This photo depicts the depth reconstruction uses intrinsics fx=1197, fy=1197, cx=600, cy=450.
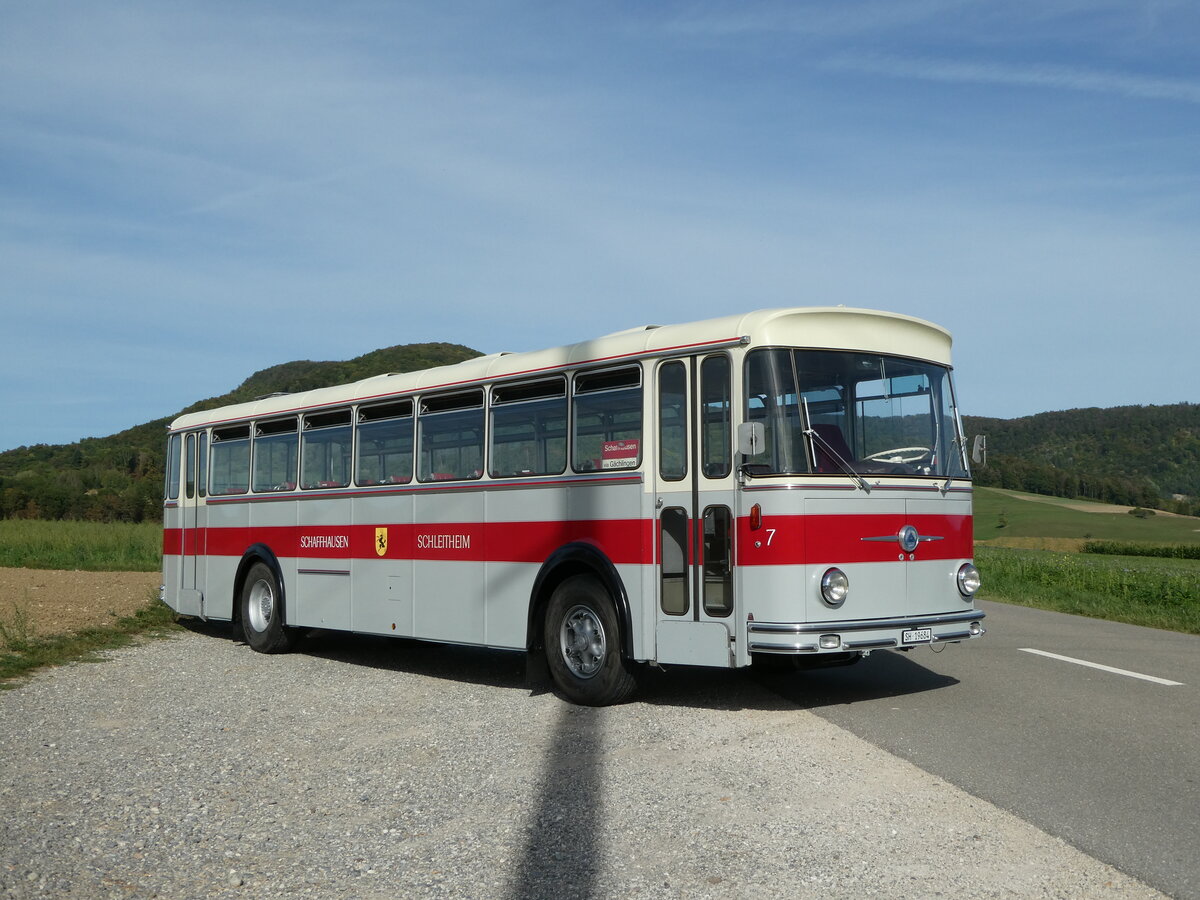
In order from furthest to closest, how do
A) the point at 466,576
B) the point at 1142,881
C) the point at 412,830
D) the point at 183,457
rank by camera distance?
the point at 183,457, the point at 466,576, the point at 412,830, the point at 1142,881

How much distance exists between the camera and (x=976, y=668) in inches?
458

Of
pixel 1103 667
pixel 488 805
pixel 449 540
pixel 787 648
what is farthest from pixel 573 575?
pixel 1103 667

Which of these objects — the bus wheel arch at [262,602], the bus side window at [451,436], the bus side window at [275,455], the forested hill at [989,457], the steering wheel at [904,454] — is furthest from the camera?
the forested hill at [989,457]

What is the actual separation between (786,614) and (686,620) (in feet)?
2.78

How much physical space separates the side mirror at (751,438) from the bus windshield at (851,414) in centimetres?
35

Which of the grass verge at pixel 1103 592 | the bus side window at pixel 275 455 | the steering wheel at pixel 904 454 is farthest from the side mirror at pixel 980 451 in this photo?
the grass verge at pixel 1103 592

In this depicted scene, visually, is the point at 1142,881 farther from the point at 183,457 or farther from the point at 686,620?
the point at 183,457

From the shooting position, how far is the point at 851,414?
30.3 ft

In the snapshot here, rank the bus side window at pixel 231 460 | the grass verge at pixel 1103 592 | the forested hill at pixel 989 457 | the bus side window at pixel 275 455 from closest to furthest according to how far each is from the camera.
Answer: the bus side window at pixel 275 455 < the bus side window at pixel 231 460 < the grass verge at pixel 1103 592 < the forested hill at pixel 989 457

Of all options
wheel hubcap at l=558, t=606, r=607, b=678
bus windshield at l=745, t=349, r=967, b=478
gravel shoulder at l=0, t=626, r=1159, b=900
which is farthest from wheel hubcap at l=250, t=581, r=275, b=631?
bus windshield at l=745, t=349, r=967, b=478

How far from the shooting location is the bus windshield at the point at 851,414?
883 cm

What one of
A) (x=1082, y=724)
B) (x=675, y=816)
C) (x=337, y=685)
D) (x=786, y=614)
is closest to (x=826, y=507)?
(x=786, y=614)

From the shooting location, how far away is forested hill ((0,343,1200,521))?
45.8 m

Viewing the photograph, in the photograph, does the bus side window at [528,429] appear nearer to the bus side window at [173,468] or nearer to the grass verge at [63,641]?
the grass verge at [63,641]
